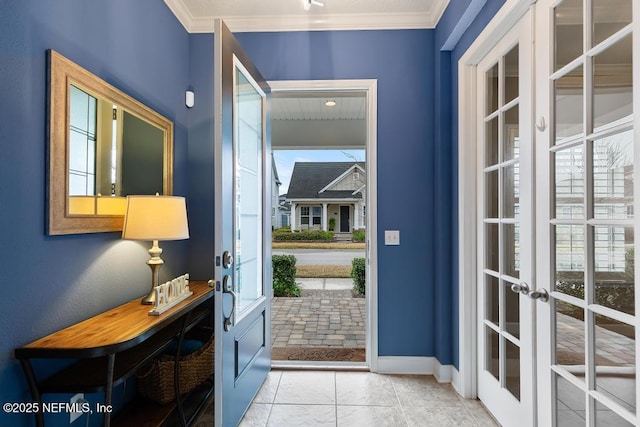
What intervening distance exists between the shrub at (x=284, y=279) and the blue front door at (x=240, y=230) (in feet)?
9.75

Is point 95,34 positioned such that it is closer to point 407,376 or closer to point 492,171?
point 492,171

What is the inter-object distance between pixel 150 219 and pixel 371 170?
1594 millimetres

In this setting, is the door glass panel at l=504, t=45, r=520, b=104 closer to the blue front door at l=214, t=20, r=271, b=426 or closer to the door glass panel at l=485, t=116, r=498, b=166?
the door glass panel at l=485, t=116, r=498, b=166

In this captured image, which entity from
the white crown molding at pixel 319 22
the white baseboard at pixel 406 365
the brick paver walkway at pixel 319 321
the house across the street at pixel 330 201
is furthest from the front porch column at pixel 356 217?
the white crown molding at pixel 319 22

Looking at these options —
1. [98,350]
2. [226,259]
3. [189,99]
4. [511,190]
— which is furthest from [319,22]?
[98,350]

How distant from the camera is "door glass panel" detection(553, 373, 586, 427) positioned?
132cm

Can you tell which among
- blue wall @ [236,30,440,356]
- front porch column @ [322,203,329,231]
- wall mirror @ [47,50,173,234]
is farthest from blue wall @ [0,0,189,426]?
front porch column @ [322,203,329,231]

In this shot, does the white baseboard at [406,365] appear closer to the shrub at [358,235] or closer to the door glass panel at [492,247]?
the door glass panel at [492,247]

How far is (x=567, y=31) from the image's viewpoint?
141 cm

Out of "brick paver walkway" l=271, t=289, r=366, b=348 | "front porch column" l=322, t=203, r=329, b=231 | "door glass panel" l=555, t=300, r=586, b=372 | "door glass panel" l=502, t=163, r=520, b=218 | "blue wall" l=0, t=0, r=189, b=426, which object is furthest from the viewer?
"front porch column" l=322, t=203, r=329, b=231

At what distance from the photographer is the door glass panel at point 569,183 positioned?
4.34 feet

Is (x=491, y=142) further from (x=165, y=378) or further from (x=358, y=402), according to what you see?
(x=165, y=378)

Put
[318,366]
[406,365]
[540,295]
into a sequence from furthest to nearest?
[318,366] < [406,365] < [540,295]

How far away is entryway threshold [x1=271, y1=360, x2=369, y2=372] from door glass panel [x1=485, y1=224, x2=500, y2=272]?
4.20 feet
